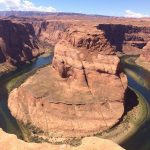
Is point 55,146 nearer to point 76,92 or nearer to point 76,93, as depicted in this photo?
point 76,93

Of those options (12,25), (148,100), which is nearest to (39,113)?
(148,100)

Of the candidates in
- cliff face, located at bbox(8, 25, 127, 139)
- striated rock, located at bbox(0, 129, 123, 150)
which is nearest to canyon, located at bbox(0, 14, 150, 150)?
cliff face, located at bbox(8, 25, 127, 139)

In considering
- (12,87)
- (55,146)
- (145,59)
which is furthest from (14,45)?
(55,146)

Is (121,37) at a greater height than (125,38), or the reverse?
(121,37)

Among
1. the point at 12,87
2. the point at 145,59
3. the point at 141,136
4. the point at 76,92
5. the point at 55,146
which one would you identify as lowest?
the point at 145,59

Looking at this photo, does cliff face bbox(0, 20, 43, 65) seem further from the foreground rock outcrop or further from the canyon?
the foreground rock outcrop

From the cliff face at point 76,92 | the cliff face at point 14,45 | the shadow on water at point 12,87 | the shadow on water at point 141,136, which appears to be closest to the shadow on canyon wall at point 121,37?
the shadow on water at point 12,87

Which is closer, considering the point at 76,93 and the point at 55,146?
the point at 55,146

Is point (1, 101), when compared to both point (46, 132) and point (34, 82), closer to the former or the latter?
point (34, 82)
